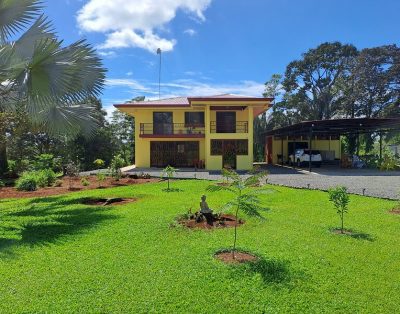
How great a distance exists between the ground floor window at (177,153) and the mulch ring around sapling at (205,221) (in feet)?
A: 57.4

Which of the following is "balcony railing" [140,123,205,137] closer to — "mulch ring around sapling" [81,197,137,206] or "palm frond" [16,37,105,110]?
"mulch ring around sapling" [81,197,137,206]

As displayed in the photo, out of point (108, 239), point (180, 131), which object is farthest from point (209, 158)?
point (108, 239)

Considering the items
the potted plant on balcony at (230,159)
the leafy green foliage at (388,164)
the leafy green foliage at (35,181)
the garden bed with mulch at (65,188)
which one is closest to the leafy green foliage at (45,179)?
the leafy green foliage at (35,181)

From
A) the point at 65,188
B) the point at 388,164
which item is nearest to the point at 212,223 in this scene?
the point at 65,188

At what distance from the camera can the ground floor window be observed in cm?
2550

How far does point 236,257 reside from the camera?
5.47m

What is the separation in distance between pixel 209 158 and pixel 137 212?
49.2 ft

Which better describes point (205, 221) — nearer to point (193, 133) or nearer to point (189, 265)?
point (189, 265)

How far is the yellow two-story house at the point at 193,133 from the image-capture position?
23.7 m

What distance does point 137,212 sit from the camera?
884 cm

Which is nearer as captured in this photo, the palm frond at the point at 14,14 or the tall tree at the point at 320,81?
the palm frond at the point at 14,14

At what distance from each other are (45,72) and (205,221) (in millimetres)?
5057

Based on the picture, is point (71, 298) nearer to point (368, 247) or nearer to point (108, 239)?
point (108, 239)

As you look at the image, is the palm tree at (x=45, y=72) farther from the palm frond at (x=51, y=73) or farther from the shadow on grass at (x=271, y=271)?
the shadow on grass at (x=271, y=271)
